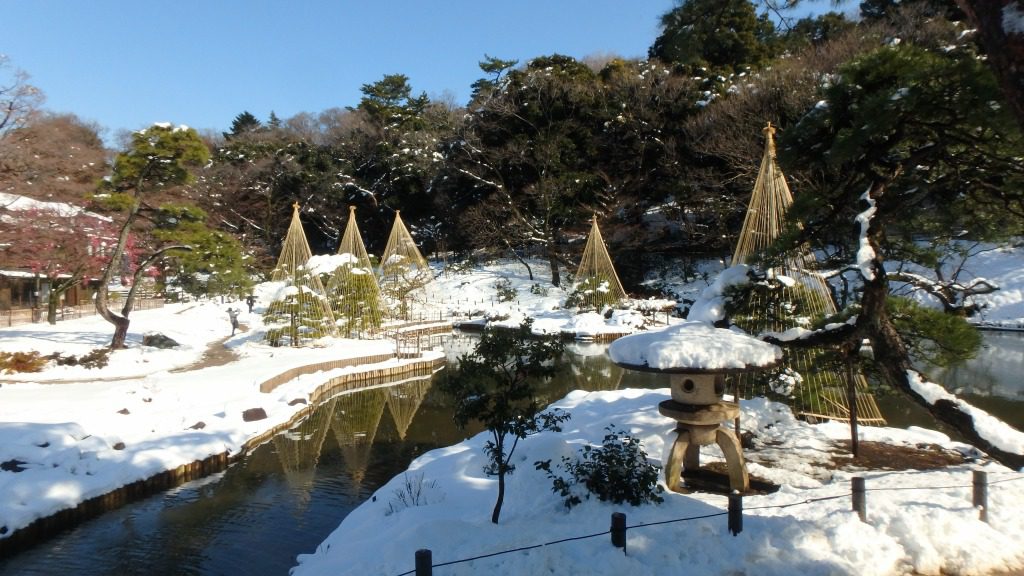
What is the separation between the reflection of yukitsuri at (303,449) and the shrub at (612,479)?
3.27 meters

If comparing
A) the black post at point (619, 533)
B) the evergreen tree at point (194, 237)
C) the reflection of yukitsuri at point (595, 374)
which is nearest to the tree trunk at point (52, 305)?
the evergreen tree at point (194, 237)

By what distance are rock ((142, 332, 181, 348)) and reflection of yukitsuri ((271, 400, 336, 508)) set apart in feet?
19.6

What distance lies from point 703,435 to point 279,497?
4762mm

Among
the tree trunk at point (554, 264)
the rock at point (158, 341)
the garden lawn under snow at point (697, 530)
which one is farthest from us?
the tree trunk at point (554, 264)

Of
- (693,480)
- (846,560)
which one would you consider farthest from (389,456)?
(846,560)

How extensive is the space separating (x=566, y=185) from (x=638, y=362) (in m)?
20.8

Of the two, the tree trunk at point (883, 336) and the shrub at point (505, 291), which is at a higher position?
the shrub at point (505, 291)

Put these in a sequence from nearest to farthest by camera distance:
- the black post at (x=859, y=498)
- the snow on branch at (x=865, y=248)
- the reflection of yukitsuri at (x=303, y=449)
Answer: the black post at (x=859, y=498)
the snow on branch at (x=865, y=248)
the reflection of yukitsuri at (x=303, y=449)

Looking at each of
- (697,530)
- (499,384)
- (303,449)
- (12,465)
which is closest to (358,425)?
(303,449)

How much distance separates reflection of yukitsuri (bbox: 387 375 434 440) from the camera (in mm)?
10430

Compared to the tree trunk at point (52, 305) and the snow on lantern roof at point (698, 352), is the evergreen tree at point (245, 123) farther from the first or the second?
the snow on lantern roof at point (698, 352)

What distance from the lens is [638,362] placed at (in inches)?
209

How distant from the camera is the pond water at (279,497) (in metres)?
5.45

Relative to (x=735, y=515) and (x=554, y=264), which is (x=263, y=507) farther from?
(x=554, y=264)
